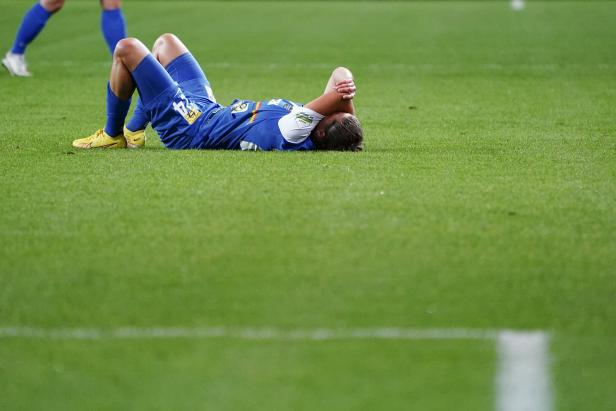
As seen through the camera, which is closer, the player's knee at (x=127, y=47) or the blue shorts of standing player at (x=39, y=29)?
the player's knee at (x=127, y=47)

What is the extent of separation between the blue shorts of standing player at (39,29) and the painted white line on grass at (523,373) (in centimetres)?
898

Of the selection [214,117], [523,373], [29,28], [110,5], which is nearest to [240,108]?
[214,117]

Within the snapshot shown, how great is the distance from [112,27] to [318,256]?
315 inches

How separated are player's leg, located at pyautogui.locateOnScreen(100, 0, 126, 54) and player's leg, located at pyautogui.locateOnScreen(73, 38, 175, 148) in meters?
4.63

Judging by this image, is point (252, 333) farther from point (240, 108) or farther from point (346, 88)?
point (240, 108)

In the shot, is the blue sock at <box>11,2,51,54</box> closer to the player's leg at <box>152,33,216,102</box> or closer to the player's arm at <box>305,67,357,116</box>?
the player's leg at <box>152,33,216,102</box>

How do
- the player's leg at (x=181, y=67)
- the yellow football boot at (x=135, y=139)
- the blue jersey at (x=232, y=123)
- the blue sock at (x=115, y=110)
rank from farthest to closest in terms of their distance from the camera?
the player's leg at (x=181, y=67), the yellow football boot at (x=135, y=139), the blue sock at (x=115, y=110), the blue jersey at (x=232, y=123)

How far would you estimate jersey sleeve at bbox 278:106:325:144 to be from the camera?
24.8 ft

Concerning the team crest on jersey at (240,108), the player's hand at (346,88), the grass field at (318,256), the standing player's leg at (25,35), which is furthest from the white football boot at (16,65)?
the player's hand at (346,88)

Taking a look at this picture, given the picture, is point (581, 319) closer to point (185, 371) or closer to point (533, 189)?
point (185, 371)

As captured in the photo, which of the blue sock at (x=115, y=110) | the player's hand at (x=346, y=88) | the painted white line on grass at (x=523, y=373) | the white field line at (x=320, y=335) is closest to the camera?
the painted white line on grass at (x=523, y=373)

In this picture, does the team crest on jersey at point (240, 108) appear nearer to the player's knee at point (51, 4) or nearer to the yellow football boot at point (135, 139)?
the yellow football boot at point (135, 139)

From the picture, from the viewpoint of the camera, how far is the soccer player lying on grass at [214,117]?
25.1 ft

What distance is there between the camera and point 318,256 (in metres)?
5.10
